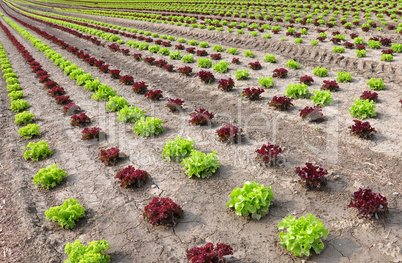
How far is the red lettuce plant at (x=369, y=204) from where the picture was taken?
→ 5.43 meters

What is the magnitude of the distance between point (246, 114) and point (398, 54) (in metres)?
10.2

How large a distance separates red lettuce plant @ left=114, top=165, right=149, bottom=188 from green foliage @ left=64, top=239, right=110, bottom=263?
6.49 ft

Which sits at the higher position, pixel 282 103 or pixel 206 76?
pixel 206 76

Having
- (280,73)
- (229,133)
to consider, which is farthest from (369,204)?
(280,73)

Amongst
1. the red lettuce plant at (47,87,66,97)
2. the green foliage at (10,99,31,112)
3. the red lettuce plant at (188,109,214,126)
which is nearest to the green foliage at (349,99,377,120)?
the red lettuce plant at (188,109,214,126)

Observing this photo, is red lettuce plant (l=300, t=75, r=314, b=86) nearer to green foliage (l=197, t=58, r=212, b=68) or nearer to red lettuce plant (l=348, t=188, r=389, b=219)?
green foliage (l=197, t=58, r=212, b=68)

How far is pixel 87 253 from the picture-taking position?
504 cm

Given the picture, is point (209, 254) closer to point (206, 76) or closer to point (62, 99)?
point (206, 76)

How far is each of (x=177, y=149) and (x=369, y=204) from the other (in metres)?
4.79

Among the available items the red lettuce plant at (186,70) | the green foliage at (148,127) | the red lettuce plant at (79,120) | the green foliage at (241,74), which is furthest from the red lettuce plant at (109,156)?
the red lettuce plant at (186,70)

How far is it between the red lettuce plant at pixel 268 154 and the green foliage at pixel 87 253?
14.3 feet

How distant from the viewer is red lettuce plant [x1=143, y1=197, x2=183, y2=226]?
5.88 m

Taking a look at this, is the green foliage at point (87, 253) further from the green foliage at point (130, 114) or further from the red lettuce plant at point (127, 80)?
the red lettuce plant at point (127, 80)

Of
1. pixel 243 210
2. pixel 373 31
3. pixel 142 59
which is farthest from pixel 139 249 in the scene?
pixel 373 31
